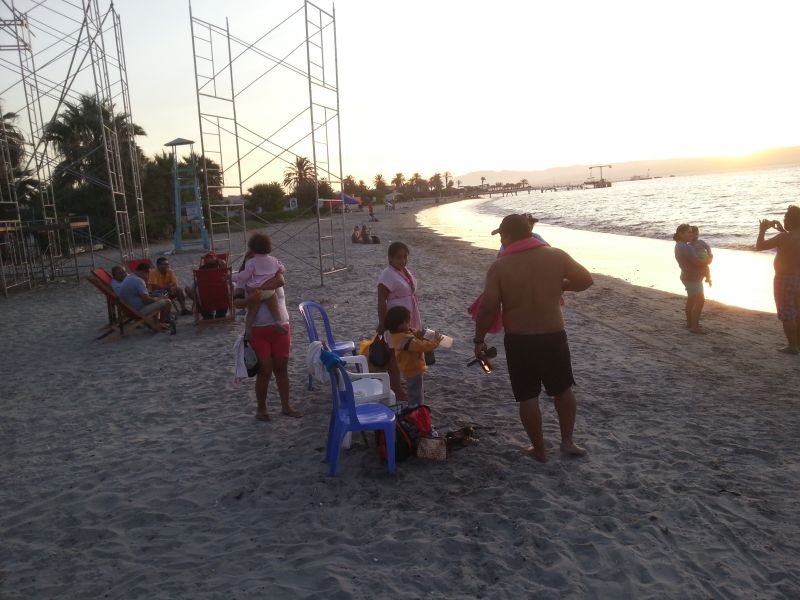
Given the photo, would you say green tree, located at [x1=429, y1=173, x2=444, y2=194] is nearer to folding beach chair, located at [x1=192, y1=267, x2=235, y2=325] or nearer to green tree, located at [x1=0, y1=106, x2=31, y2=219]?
green tree, located at [x1=0, y1=106, x2=31, y2=219]

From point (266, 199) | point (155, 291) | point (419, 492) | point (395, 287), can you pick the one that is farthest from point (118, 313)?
point (266, 199)

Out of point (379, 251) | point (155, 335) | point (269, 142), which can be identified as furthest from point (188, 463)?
point (379, 251)

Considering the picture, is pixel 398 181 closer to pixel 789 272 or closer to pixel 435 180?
pixel 435 180

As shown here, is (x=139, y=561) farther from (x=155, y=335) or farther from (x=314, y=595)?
(x=155, y=335)

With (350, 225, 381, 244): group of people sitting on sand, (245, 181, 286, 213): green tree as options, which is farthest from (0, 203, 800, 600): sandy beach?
(245, 181, 286, 213): green tree

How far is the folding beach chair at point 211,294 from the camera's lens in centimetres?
898

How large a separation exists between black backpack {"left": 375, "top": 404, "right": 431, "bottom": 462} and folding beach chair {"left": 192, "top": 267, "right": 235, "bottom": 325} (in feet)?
18.3

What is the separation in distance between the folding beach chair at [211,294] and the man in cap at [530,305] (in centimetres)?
619

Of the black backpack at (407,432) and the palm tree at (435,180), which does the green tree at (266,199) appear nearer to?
the black backpack at (407,432)

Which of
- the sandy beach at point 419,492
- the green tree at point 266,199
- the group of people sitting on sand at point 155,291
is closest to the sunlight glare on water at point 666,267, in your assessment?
the sandy beach at point 419,492

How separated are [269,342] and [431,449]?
166 cm

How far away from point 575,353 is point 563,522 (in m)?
3.77

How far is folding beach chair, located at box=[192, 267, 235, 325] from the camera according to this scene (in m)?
8.98

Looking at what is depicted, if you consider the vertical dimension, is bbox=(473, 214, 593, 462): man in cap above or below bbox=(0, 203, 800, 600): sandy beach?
above
